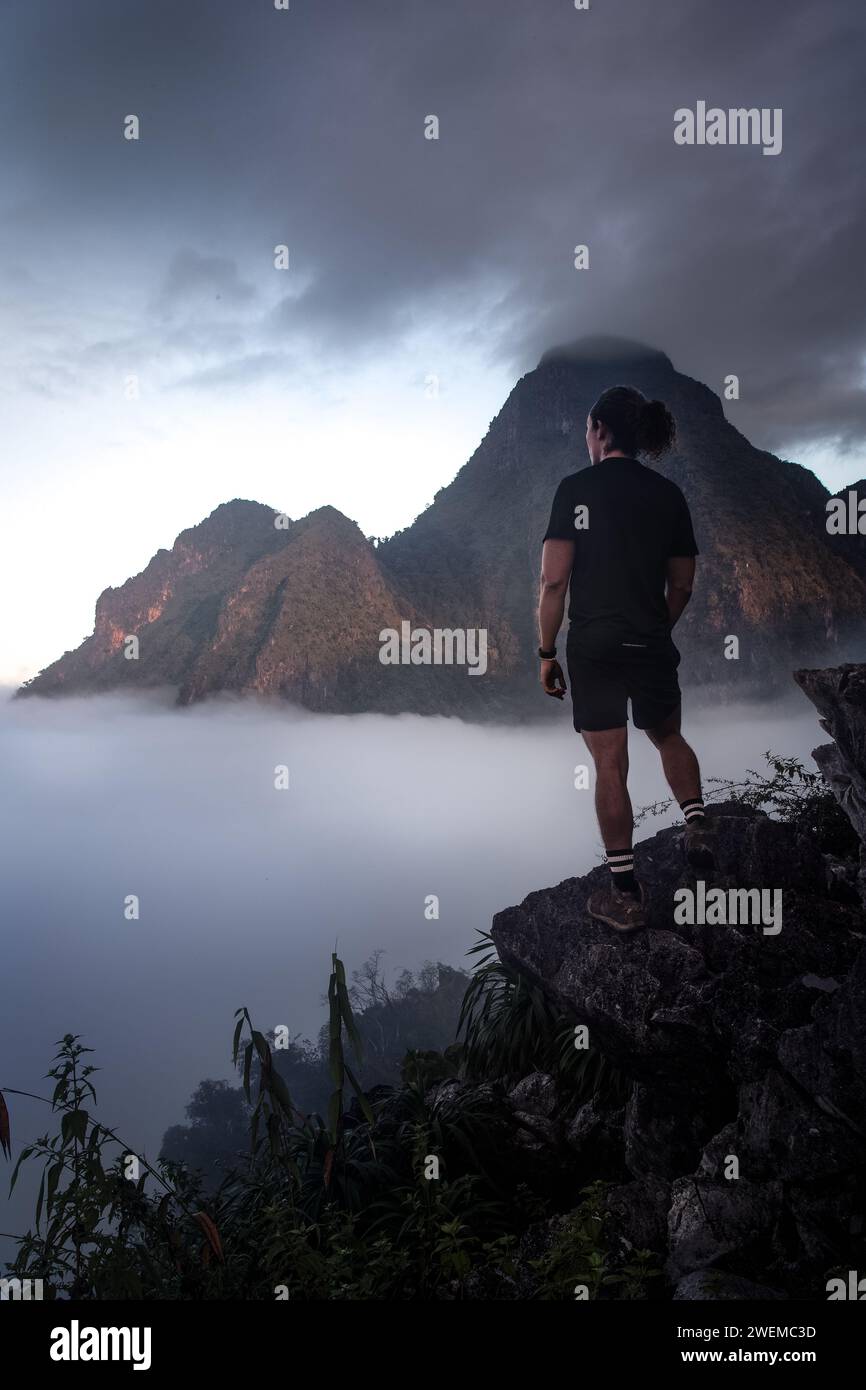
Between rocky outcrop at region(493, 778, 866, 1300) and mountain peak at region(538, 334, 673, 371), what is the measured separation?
5.54 meters

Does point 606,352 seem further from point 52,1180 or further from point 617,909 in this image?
point 52,1180

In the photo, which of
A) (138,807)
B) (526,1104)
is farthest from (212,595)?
(526,1104)

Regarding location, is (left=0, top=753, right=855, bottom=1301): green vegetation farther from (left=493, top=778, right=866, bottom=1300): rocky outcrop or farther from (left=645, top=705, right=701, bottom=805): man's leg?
(left=645, top=705, right=701, bottom=805): man's leg

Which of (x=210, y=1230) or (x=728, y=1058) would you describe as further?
(x=728, y=1058)

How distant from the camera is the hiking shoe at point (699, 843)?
16.5 ft

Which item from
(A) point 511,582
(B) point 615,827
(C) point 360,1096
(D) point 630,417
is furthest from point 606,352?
(A) point 511,582

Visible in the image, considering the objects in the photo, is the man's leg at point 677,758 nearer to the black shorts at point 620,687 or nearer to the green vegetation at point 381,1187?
the black shorts at point 620,687

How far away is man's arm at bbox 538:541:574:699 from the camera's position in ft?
16.6

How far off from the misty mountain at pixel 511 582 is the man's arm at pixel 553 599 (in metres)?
1.60

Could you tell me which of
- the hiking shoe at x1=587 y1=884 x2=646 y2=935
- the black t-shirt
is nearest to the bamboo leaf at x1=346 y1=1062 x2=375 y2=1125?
the hiking shoe at x1=587 y1=884 x2=646 y2=935

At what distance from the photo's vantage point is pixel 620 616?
5.15 metres

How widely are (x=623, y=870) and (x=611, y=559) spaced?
198cm
